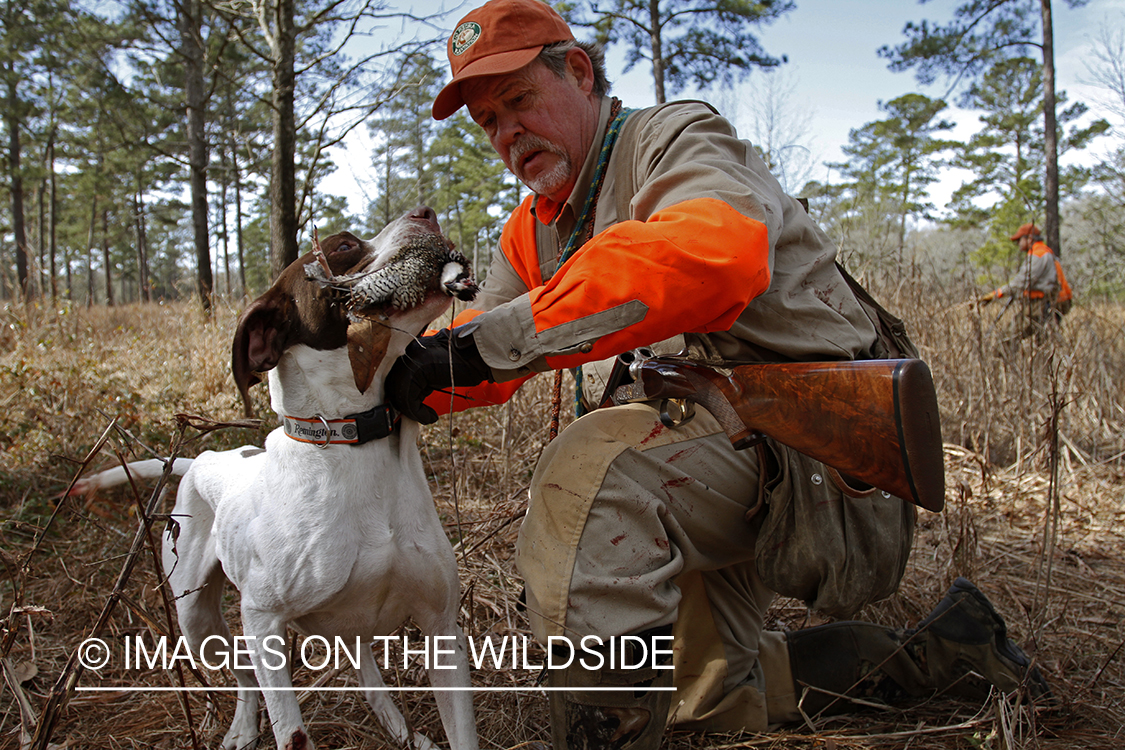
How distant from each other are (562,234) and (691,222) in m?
1.00

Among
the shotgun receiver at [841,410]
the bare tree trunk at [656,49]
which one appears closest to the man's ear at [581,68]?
the shotgun receiver at [841,410]

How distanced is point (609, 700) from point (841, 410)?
0.92 m

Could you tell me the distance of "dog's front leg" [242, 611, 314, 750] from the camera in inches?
68.6

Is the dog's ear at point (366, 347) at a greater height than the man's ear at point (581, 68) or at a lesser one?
lesser

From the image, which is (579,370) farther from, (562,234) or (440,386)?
(440,386)

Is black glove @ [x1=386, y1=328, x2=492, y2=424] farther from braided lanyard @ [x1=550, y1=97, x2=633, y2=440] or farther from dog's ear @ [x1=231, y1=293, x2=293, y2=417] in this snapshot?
braided lanyard @ [x1=550, y1=97, x2=633, y2=440]

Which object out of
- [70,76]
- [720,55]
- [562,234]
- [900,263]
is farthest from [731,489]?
[70,76]

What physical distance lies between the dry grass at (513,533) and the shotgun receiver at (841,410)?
689 millimetres

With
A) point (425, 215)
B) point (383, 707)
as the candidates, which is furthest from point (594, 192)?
point (383, 707)

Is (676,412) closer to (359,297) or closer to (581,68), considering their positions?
(359,297)

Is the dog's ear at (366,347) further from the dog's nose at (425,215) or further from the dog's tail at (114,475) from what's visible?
the dog's tail at (114,475)

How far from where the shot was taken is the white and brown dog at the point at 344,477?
166cm

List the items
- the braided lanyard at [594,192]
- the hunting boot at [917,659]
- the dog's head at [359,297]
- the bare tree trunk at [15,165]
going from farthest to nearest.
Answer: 1. the bare tree trunk at [15,165]
2. the braided lanyard at [594,192]
3. the hunting boot at [917,659]
4. the dog's head at [359,297]

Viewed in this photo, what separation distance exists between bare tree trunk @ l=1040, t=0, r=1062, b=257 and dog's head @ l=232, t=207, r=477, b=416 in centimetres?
1326
